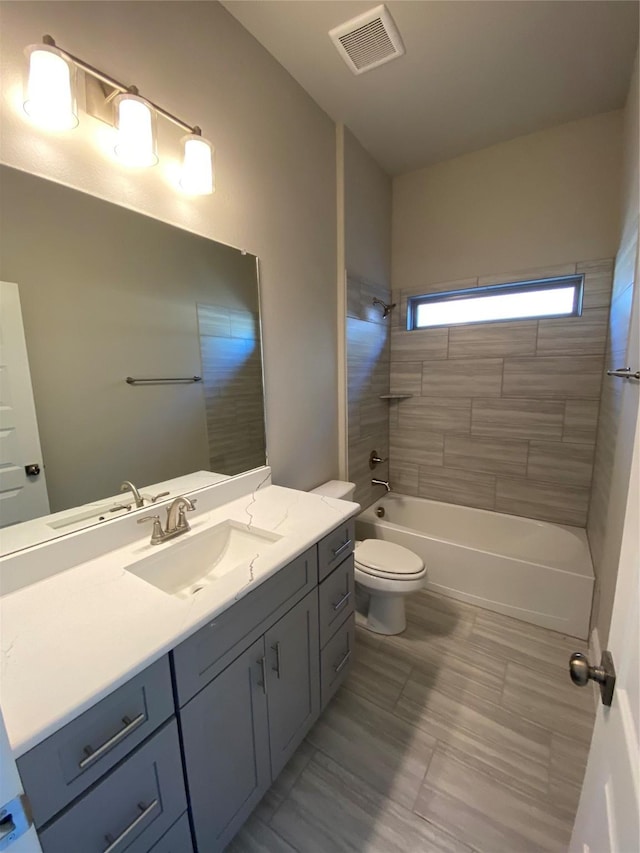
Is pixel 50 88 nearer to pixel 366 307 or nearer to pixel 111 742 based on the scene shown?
pixel 111 742

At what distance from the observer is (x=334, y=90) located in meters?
1.90

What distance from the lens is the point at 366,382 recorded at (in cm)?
267

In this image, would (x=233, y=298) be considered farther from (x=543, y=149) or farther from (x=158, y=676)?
(x=543, y=149)

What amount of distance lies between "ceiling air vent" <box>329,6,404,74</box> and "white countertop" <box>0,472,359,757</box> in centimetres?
209

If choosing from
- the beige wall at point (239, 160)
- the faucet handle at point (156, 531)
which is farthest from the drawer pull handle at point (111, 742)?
the beige wall at point (239, 160)

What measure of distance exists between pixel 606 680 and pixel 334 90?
103 inches

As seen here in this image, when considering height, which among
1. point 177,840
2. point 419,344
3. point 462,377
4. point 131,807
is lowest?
point 177,840

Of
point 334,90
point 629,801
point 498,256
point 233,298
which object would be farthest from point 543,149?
point 629,801

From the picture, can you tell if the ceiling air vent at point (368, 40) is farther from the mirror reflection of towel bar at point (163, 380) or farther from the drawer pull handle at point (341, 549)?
the drawer pull handle at point (341, 549)

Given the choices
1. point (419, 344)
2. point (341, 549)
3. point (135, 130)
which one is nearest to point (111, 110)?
point (135, 130)

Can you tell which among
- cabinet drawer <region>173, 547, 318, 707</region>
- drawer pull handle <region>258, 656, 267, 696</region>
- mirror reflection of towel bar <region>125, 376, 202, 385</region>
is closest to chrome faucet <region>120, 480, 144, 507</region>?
mirror reflection of towel bar <region>125, 376, 202, 385</region>

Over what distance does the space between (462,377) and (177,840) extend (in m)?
2.72

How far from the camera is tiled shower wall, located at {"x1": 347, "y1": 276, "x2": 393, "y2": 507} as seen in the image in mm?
2453

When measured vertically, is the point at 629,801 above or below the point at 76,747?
above
